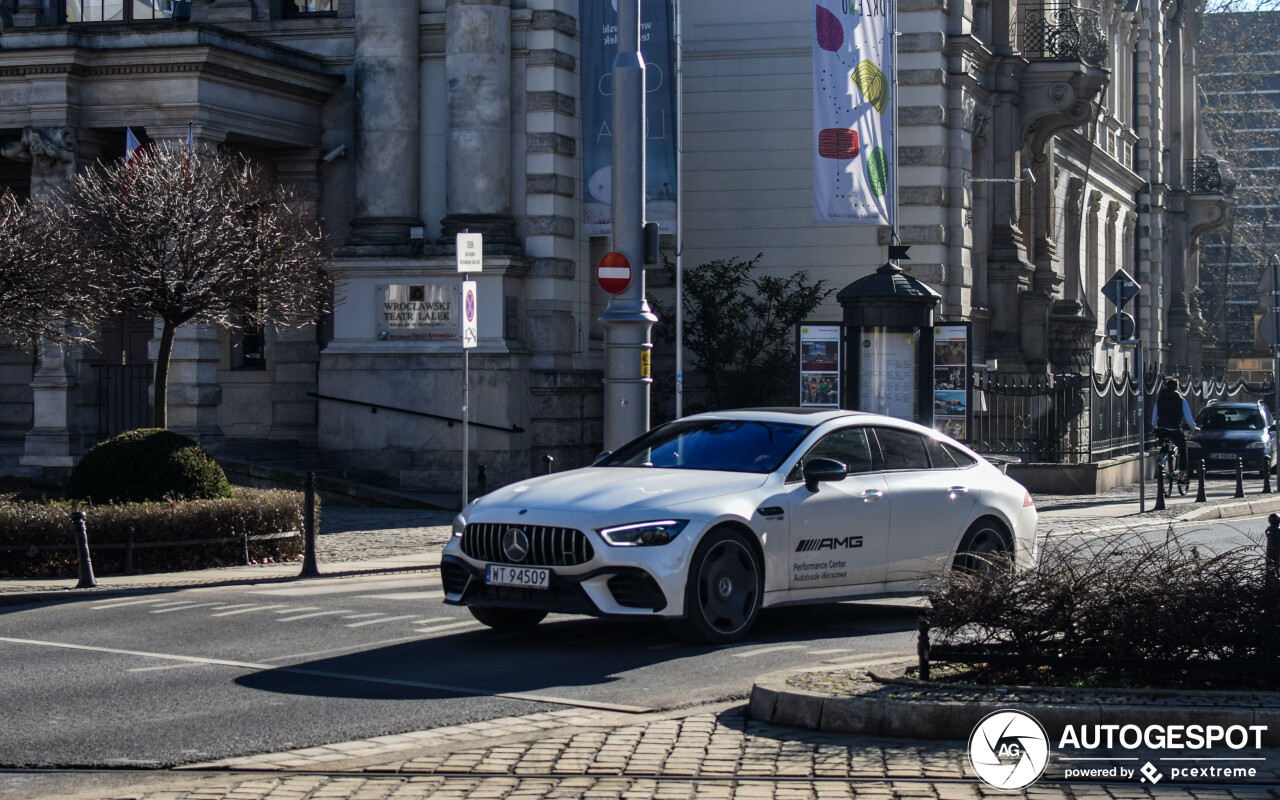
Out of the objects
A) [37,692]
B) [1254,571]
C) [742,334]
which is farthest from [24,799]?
[742,334]

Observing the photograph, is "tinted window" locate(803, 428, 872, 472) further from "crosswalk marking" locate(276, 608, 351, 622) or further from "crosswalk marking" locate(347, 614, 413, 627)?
"crosswalk marking" locate(276, 608, 351, 622)

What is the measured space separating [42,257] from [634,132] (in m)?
6.39

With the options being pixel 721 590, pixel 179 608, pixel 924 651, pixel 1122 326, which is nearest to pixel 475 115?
pixel 1122 326

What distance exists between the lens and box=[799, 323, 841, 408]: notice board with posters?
922 inches

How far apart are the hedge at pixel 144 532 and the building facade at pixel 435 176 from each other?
25.1 ft

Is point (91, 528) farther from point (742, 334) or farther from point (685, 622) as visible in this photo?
point (742, 334)

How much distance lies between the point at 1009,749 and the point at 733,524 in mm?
3882

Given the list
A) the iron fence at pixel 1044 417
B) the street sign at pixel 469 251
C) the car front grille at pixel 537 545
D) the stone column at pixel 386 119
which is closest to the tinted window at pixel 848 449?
the car front grille at pixel 537 545

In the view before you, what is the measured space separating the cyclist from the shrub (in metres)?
21.3

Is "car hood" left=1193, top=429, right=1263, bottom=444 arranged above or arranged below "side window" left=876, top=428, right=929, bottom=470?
below

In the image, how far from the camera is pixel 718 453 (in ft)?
38.3

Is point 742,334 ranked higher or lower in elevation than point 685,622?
higher

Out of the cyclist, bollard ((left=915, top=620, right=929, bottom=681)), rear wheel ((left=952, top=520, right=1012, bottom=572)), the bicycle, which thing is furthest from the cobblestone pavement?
the cyclist

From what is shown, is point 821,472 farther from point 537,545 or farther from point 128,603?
point 128,603
